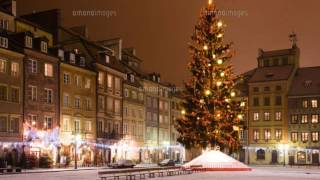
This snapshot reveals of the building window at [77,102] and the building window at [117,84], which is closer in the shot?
the building window at [77,102]

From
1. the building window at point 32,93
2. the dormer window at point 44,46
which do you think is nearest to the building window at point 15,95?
the building window at point 32,93

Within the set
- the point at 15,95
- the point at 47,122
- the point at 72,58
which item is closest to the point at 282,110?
the point at 72,58

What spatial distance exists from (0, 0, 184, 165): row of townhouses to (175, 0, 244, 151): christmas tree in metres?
17.9

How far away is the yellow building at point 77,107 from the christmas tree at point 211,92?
22490 millimetres

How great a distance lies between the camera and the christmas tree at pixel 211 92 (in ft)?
132

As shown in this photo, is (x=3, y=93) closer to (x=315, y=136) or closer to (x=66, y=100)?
(x=66, y=100)

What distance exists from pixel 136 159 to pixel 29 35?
31.1 meters

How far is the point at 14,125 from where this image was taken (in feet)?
171

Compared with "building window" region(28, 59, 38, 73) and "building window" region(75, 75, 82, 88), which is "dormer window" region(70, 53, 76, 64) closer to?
"building window" region(75, 75, 82, 88)

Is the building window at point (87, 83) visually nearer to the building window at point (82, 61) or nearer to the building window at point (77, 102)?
the building window at point (82, 61)

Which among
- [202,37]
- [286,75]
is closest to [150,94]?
[286,75]

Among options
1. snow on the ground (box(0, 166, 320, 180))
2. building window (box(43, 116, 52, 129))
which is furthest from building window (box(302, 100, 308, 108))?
building window (box(43, 116, 52, 129))

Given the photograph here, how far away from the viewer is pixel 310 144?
8062 cm

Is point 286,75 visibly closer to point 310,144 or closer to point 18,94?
point 310,144
